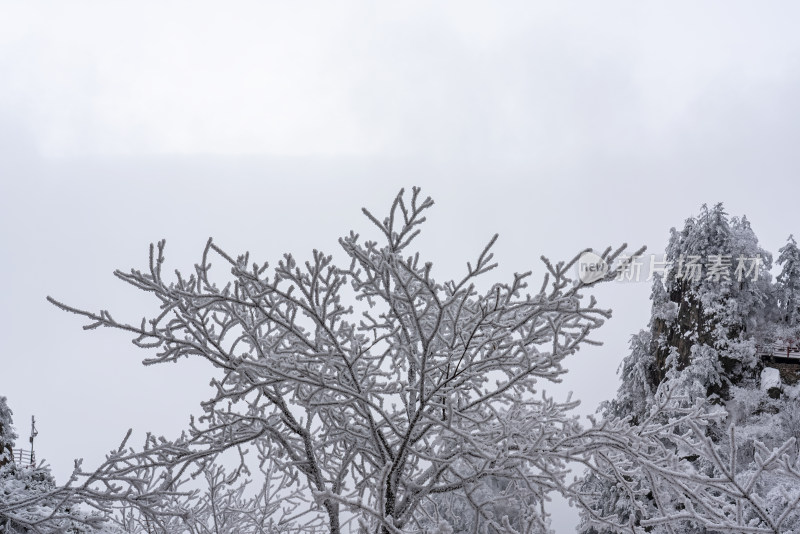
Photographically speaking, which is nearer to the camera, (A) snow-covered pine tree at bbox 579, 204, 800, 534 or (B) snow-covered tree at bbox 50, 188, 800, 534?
(B) snow-covered tree at bbox 50, 188, 800, 534

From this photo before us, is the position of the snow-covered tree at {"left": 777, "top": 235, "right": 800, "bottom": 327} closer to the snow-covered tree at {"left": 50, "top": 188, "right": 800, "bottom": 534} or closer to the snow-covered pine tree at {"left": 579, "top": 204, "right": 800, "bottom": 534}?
the snow-covered pine tree at {"left": 579, "top": 204, "right": 800, "bottom": 534}

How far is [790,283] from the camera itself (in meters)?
15.1

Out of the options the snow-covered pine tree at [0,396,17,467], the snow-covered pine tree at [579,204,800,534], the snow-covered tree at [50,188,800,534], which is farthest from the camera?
the snow-covered pine tree at [579,204,800,534]

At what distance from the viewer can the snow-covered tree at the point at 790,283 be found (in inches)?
583

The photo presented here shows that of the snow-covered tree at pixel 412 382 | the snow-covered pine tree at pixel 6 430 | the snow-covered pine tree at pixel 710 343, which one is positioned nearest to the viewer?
the snow-covered tree at pixel 412 382

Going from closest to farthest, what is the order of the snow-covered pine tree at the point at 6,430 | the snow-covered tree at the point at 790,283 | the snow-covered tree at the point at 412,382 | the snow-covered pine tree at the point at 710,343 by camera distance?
the snow-covered tree at the point at 412,382 < the snow-covered pine tree at the point at 6,430 < the snow-covered pine tree at the point at 710,343 < the snow-covered tree at the point at 790,283

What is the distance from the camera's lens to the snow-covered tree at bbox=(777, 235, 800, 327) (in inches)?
583

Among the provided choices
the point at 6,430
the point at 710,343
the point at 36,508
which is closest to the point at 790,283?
the point at 710,343

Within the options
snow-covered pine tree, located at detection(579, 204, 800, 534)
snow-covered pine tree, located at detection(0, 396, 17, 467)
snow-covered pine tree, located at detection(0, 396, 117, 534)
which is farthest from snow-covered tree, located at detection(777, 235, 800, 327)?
snow-covered pine tree, located at detection(0, 396, 17, 467)

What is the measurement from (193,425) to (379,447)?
1614 mm

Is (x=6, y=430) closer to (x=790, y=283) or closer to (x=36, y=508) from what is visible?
(x=36, y=508)

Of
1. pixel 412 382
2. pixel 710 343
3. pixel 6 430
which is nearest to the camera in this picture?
pixel 412 382

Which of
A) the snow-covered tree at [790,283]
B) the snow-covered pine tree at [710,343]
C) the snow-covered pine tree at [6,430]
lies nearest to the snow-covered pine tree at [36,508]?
the snow-covered pine tree at [6,430]

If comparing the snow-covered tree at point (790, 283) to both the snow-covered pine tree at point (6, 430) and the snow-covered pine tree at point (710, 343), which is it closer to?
the snow-covered pine tree at point (710, 343)
